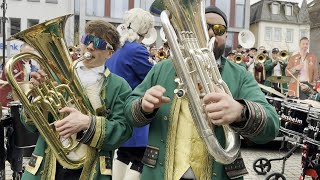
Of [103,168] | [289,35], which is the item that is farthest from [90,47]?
[289,35]

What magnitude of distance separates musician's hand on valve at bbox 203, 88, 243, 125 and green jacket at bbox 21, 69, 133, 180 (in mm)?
834

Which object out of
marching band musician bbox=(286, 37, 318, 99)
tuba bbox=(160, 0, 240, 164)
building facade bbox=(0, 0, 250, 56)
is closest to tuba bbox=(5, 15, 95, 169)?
tuba bbox=(160, 0, 240, 164)

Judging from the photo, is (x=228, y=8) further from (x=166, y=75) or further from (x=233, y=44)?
(x=166, y=75)

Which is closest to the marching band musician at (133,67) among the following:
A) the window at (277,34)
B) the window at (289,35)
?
the window at (277,34)

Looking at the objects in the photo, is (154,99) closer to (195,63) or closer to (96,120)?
(195,63)

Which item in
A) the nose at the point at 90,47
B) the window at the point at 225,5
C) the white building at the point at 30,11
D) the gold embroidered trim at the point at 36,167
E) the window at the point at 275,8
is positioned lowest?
the gold embroidered trim at the point at 36,167

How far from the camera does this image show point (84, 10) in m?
32.4

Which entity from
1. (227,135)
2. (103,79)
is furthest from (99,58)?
(227,135)

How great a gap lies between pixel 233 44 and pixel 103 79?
109 feet

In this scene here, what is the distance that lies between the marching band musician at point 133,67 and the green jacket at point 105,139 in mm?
964

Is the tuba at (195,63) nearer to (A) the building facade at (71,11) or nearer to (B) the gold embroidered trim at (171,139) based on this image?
(B) the gold embroidered trim at (171,139)

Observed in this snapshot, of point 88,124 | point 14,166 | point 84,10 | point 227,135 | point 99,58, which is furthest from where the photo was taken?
point 84,10

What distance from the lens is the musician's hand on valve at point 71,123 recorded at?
219 centimetres

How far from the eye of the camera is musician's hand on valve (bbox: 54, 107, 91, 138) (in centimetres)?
219
